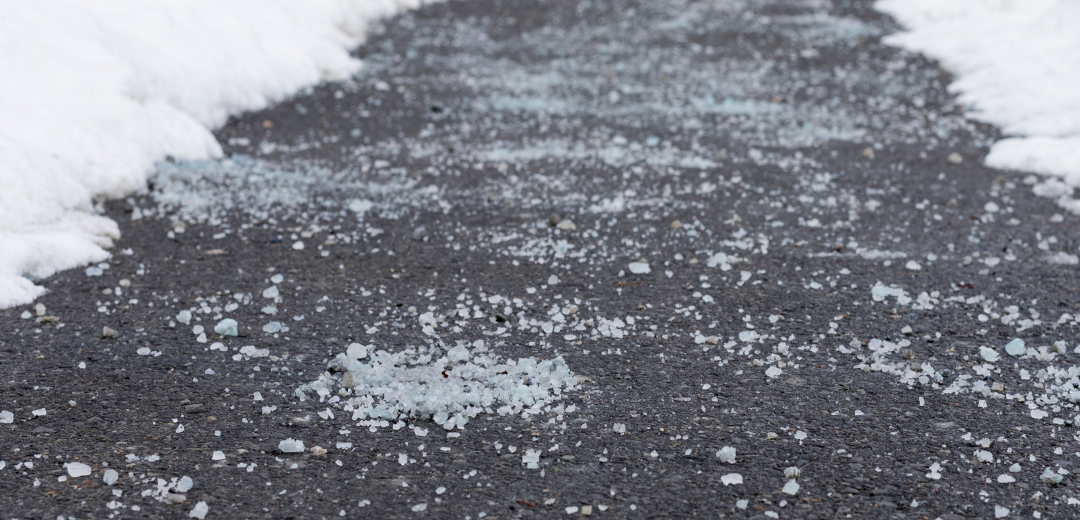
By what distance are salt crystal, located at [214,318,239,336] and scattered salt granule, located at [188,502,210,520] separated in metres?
1.09

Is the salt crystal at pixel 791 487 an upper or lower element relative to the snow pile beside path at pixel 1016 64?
lower

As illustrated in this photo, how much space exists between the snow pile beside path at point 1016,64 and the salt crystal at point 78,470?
18.2ft

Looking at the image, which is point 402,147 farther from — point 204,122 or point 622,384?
point 622,384

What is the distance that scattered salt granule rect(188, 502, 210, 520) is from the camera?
7.95 ft

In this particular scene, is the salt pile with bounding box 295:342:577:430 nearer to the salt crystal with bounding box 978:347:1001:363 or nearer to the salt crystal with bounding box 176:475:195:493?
the salt crystal with bounding box 176:475:195:493

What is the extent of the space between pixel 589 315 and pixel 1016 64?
5.78 meters

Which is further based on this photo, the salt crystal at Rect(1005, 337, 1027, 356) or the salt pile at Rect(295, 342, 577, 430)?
the salt crystal at Rect(1005, 337, 1027, 356)

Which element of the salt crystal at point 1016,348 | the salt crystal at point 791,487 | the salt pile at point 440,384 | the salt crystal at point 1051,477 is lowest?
the salt crystal at point 1051,477

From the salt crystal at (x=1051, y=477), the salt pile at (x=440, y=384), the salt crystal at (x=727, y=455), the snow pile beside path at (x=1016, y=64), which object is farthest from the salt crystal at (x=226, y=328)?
the snow pile beside path at (x=1016, y=64)

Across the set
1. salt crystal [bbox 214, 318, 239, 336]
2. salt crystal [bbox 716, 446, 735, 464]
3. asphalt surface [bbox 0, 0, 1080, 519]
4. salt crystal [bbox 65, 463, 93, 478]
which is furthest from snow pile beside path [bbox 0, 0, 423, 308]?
salt crystal [bbox 716, 446, 735, 464]

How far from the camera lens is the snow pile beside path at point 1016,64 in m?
5.40

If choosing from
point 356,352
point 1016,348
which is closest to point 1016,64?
point 1016,348

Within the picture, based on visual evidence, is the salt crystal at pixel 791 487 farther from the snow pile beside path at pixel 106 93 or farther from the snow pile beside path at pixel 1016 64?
the snow pile beside path at pixel 1016 64

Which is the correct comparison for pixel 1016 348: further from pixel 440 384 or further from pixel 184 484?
pixel 184 484
